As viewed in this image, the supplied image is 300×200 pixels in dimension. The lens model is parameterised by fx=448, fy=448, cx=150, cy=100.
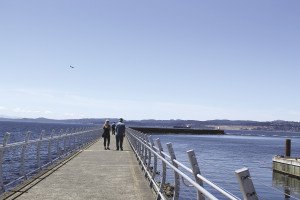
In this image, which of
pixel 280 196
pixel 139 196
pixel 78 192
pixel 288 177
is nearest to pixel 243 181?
pixel 139 196

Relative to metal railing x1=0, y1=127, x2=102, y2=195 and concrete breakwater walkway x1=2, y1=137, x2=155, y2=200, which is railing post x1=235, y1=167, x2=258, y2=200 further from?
metal railing x1=0, y1=127, x2=102, y2=195

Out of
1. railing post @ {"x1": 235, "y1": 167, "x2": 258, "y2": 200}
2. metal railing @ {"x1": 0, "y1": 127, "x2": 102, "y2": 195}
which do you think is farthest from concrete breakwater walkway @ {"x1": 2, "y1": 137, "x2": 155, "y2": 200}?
railing post @ {"x1": 235, "y1": 167, "x2": 258, "y2": 200}

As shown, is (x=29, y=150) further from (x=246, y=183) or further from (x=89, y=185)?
(x=246, y=183)

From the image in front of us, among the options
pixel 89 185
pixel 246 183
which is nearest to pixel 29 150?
pixel 89 185

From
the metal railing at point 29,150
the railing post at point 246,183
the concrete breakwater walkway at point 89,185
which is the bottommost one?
the concrete breakwater walkway at point 89,185

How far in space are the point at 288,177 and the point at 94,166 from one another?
2729 cm

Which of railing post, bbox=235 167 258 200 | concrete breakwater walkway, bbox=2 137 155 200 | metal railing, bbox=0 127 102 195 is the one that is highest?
railing post, bbox=235 167 258 200

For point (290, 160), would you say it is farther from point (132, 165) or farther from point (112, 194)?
point (112, 194)

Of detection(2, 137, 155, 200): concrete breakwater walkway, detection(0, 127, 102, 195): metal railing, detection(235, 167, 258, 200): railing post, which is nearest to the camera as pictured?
detection(235, 167, 258, 200): railing post

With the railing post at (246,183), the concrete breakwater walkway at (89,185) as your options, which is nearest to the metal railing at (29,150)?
the concrete breakwater walkway at (89,185)

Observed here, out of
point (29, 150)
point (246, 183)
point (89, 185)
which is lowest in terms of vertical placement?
point (89, 185)

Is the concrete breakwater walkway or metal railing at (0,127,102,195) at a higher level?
metal railing at (0,127,102,195)

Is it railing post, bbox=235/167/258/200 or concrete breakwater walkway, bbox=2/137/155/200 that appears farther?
concrete breakwater walkway, bbox=2/137/155/200

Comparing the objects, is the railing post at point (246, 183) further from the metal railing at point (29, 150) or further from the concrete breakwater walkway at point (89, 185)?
the metal railing at point (29, 150)
